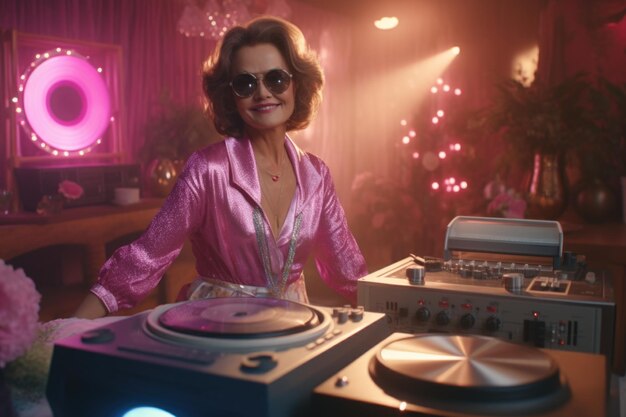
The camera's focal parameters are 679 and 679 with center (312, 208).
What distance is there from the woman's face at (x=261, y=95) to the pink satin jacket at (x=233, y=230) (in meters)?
0.11

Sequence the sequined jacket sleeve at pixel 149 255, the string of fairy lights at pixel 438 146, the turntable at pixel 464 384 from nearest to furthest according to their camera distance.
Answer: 1. the turntable at pixel 464 384
2. the sequined jacket sleeve at pixel 149 255
3. the string of fairy lights at pixel 438 146

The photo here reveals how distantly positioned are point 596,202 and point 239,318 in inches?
104

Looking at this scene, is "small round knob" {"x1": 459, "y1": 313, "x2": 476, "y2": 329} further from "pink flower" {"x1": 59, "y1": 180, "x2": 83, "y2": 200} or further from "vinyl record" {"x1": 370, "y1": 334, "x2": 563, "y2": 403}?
"pink flower" {"x1": 59, "y1": 180, "x2": 83, "y2": 200}

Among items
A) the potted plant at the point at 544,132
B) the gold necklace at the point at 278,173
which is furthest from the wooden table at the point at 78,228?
the potted plant at the point at 544,132

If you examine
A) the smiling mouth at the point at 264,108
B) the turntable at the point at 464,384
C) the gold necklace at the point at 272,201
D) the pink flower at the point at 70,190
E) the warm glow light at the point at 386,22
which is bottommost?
the turntable at the point at 464,384

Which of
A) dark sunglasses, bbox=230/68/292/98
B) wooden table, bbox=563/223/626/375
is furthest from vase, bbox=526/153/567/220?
dark sunglasses, bbox=230/68/292/98

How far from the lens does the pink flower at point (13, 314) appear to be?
771 mm

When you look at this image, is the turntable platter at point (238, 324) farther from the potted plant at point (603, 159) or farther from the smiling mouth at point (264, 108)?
the potted plant at point (603, 159)

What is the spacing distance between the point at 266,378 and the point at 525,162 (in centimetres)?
271

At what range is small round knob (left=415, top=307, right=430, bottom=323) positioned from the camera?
1340 millimetres

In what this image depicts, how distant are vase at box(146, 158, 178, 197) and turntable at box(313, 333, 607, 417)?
3437 millimetres

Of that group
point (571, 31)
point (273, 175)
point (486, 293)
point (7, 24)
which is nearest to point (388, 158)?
point (571, 31)

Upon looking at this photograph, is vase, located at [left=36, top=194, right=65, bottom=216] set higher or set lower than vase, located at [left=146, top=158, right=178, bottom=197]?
lower

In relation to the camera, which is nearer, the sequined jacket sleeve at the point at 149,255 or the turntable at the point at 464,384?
the turntable at the point at 464,384
